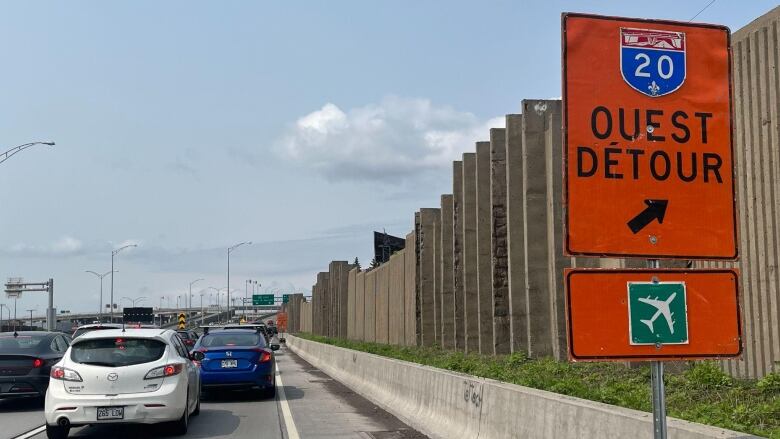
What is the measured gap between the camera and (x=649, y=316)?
4.44 m

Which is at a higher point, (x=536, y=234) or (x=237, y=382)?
(x=536, y=234)

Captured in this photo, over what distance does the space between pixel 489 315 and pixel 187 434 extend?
468 inches

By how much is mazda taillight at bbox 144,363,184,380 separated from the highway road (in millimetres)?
1024

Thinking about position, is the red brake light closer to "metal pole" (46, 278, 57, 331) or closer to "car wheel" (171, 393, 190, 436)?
"car wheel" (171, 393, 190, 436)

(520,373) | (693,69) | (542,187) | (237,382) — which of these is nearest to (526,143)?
(542,187)

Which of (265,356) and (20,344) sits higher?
(20,344)

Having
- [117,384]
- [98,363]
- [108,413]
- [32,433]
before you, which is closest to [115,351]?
[98,363]

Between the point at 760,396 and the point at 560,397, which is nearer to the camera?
the point at 560,397

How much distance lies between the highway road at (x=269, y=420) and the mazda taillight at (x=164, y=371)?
1024 mm

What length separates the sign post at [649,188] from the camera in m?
4.43

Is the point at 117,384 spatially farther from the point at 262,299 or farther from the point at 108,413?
the point at 262,299

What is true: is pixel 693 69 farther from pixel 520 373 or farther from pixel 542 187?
pixel 542 187

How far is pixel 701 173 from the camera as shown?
15.0 feet

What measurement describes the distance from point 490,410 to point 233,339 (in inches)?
474
